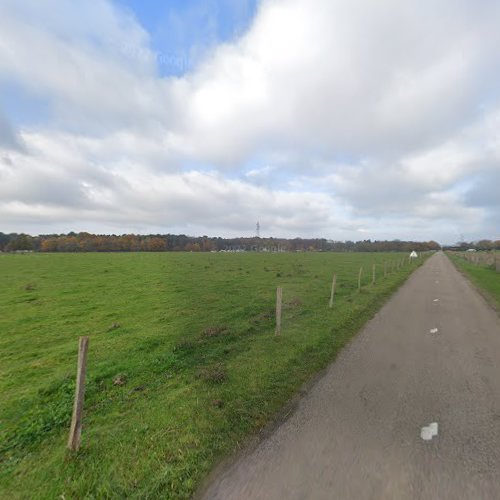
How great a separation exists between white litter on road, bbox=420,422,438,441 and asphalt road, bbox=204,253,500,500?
0.06 meters

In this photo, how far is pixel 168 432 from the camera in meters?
4.41

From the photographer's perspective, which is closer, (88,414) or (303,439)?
(303,439)

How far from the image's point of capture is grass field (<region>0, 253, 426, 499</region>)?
3723 millimetres

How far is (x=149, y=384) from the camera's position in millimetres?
6531

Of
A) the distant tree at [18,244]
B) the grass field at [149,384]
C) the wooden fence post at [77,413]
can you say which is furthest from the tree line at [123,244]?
the wooden fence post at [77,413]

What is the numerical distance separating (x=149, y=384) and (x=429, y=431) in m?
5.55

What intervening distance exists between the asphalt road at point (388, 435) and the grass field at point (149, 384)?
0.57 meters

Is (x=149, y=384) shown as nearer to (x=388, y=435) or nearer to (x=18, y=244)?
(x=388, y=435)

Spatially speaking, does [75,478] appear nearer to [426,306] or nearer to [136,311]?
[136,311]

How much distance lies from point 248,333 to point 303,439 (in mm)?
5868

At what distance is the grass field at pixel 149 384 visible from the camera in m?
3.72

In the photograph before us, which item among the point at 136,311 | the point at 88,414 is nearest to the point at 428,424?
the point at 88,414

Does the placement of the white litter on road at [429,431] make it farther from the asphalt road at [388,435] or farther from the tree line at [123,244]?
the tree line at [123,244]

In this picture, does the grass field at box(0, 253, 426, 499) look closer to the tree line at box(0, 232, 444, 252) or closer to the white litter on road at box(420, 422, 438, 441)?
the white litter on road at box(420, 422, 438, 441)
